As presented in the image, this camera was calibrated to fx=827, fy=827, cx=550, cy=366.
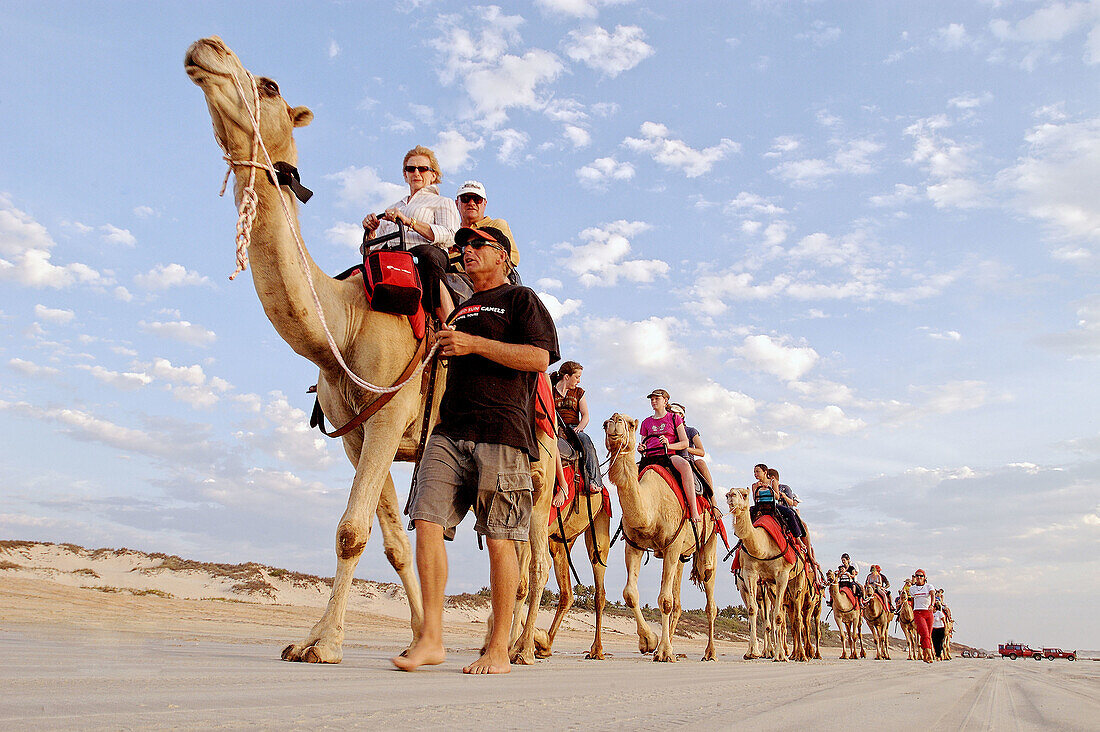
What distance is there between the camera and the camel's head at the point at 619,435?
396 inches

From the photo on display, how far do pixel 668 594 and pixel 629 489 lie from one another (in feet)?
5.03

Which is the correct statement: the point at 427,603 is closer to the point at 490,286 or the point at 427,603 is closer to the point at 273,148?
the point at 490,286

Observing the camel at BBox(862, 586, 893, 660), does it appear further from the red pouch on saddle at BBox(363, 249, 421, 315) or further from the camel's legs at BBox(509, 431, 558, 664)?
the red pouch on saddle at BBox(363, 249, 421, 315)

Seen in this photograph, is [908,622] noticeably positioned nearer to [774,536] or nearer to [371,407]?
[774,536]

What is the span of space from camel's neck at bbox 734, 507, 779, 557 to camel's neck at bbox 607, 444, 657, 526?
5065 mm

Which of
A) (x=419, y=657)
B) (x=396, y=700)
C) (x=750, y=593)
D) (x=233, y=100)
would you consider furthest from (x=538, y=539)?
(x=750, y=593)

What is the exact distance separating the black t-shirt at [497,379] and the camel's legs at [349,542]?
60 centimetres

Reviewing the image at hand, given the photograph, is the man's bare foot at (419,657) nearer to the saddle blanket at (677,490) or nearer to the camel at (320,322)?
the camel at (320,322)

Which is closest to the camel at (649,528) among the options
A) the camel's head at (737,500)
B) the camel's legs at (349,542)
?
the camel's head at (737,500)

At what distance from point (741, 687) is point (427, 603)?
5.52 feet

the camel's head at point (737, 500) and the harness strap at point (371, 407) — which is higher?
the camel's head at point (737, 500)

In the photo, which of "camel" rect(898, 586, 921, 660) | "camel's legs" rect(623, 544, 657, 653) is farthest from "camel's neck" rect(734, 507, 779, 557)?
"camel" rect(898, 586, 921, 660)

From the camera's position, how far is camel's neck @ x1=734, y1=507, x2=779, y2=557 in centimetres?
1512

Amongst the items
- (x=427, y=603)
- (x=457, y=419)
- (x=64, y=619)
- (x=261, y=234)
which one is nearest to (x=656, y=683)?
(x=427, y=603)
